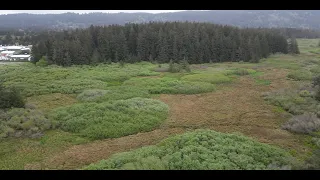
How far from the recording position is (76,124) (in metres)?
20.7

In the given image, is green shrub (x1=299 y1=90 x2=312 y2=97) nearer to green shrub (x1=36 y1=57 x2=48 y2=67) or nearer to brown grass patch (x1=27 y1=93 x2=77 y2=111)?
brown grass patch (x1=27 y1=93 x2=77 y2=111)

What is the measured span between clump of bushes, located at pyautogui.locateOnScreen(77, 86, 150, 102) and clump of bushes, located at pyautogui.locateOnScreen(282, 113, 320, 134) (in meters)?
13.6

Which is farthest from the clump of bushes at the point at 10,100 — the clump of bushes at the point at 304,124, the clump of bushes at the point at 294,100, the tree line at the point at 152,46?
the tree line at the point at 152,46

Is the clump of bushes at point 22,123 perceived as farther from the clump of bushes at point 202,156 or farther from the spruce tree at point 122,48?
the spruce tree at point 122,48

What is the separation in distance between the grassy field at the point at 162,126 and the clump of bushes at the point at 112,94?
0.09 meters

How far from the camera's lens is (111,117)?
2169 centimetres

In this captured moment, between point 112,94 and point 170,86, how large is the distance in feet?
24.2

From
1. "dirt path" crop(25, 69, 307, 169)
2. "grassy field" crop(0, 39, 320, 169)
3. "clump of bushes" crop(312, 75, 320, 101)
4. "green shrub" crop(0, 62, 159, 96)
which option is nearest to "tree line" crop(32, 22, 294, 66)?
"green shrub" crop(0, 62, 159, 96)

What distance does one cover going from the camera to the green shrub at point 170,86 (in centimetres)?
3180

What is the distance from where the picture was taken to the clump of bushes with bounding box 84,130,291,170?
520 inches

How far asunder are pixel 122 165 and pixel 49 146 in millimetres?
5986

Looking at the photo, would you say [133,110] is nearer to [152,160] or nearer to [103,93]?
[103,93]

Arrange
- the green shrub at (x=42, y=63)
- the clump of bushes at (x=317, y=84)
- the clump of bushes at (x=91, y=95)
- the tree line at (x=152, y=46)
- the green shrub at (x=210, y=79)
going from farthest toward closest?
the tree line at (x=152, y=46), the green shrub at (x=42, y=63), the green shrub at (x=210, y=79), the clump of bushes at (x=91, y=95), the clump of bushes at (x=317, y=84)
